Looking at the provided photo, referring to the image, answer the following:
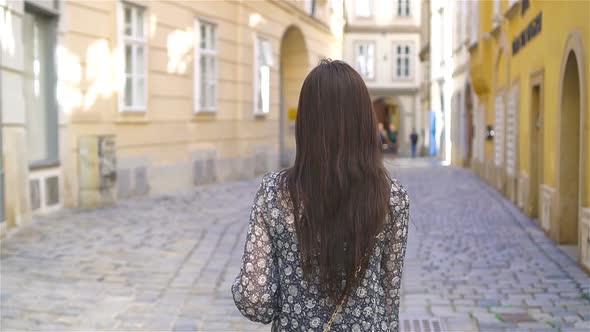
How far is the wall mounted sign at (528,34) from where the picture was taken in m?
12.1

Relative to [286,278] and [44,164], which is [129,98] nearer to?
[44,164]

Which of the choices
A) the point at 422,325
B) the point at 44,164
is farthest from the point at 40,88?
the point at 422,325

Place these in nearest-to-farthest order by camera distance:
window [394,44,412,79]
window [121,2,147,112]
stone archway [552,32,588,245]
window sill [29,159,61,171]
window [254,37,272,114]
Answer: stone archway [552,32,588,245]
window sill [29,159,61,171]
window [121,2,147,112]
window [254,37,272,114]
window [394,44,412,79]

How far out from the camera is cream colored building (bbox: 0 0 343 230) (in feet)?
37.0

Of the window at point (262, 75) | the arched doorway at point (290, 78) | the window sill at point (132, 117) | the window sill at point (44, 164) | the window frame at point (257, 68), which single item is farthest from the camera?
the arched doorway at point (290, 78)

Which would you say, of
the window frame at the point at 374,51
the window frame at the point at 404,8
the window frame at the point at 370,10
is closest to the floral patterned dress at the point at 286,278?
the window frame at the point at 374,51

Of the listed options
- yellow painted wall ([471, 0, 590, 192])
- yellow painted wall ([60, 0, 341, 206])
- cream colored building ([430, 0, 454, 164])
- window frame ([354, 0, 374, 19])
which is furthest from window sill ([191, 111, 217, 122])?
window frame ([354, 0, 374, 19])

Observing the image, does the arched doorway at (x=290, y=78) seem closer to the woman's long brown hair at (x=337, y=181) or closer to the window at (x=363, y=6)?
the woman's long brown hair at (x=337, y=181)

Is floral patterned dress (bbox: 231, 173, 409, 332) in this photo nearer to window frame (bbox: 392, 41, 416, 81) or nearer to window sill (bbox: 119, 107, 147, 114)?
window sill (bbox: 119, 107, 147, 114)

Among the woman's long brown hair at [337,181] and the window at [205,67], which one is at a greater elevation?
the window at [205,67]

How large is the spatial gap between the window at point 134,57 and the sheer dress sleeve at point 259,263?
12.3m

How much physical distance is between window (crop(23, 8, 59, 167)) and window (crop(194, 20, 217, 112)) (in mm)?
5492

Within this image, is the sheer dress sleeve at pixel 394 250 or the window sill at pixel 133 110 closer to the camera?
the sheer dress sleeve at pixel 394 250

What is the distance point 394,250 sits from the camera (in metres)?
2.70
